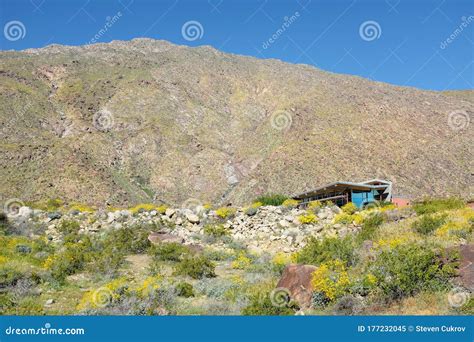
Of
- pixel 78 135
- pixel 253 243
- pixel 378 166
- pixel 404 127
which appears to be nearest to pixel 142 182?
pixel 78 135

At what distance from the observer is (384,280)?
30.7 ft

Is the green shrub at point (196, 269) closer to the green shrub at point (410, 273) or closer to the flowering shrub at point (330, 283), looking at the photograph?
the flowering shrub at point (330, 283)

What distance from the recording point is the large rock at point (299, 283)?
9578 millimetres

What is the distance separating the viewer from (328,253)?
12.6 metres

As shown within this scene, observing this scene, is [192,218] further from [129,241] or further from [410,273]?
[410,273]

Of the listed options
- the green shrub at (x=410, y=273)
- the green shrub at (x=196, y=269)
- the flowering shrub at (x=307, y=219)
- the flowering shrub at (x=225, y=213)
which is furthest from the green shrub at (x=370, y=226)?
the flowering shrub at (x=225, y=213)

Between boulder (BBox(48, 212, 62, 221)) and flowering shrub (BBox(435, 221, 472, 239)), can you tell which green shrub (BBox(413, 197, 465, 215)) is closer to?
flowering shrub (BBox(435, 221, 472, 239))

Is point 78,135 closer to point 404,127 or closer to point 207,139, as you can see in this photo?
point 207,139

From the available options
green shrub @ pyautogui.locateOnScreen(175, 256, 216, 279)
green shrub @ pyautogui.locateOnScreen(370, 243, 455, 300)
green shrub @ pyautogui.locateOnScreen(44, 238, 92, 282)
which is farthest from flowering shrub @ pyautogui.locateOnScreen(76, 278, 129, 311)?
green shrub @ pyautogui.locateOnScreen(370, 243, 455, 300)

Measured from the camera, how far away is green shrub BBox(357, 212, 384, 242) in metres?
15.8

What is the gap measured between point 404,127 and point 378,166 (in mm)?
13841
